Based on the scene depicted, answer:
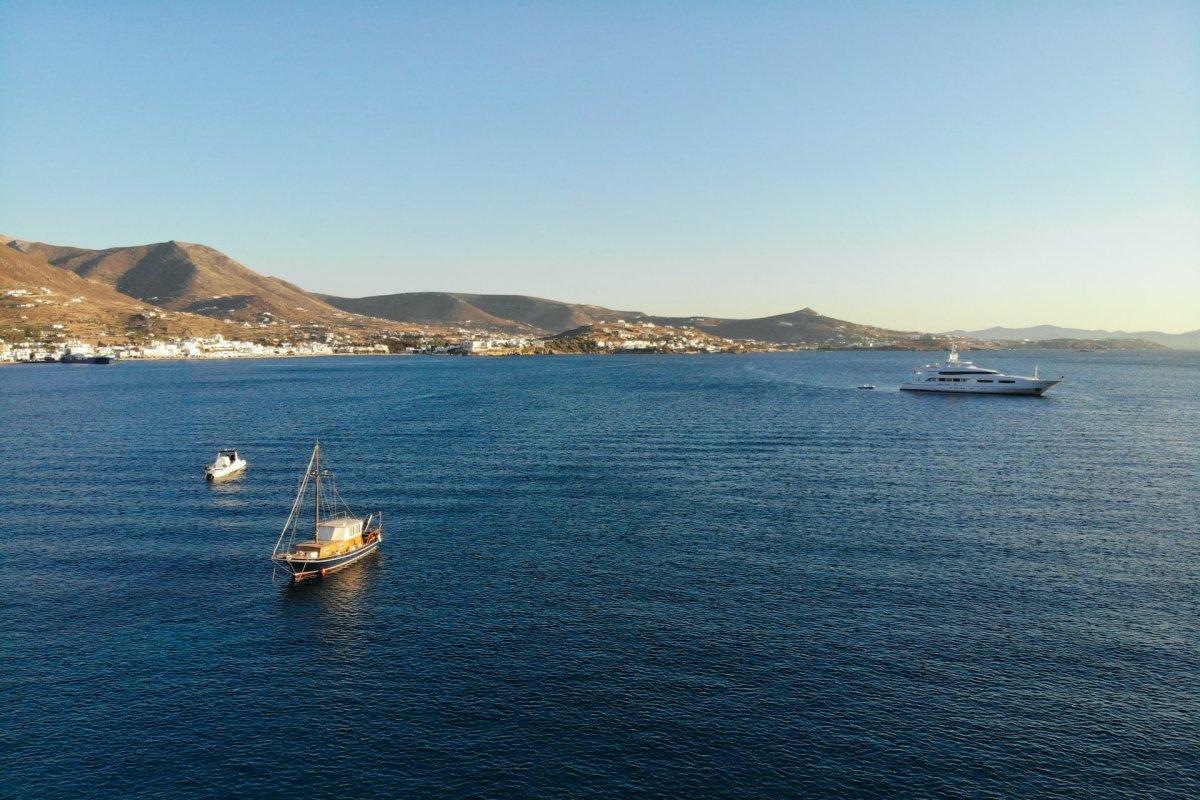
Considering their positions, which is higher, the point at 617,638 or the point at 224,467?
the point at 224,467

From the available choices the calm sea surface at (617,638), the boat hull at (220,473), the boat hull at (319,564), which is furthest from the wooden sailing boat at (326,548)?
the boat hull at (220,473)

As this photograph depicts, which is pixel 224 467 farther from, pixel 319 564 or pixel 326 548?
pixel 319 564

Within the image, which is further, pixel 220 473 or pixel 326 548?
pixel 220 473

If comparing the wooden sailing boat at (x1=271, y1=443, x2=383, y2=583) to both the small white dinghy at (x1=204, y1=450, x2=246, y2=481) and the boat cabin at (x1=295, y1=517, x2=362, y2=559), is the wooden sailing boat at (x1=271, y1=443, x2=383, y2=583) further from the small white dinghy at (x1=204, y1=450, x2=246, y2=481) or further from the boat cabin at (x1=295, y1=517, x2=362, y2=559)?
the small white dinghy at (x1=204, y1=450, x2=246, y2=481)

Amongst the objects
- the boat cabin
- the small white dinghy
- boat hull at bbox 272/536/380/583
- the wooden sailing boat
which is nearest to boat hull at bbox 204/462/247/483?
the small white dinghy

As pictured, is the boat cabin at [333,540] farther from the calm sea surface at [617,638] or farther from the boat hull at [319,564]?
the calm sea surface at [617,638]

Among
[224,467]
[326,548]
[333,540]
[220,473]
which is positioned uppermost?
[224,467]

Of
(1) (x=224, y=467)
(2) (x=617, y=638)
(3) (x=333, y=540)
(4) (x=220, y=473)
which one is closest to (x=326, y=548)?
(3) (x=333, y=540)
